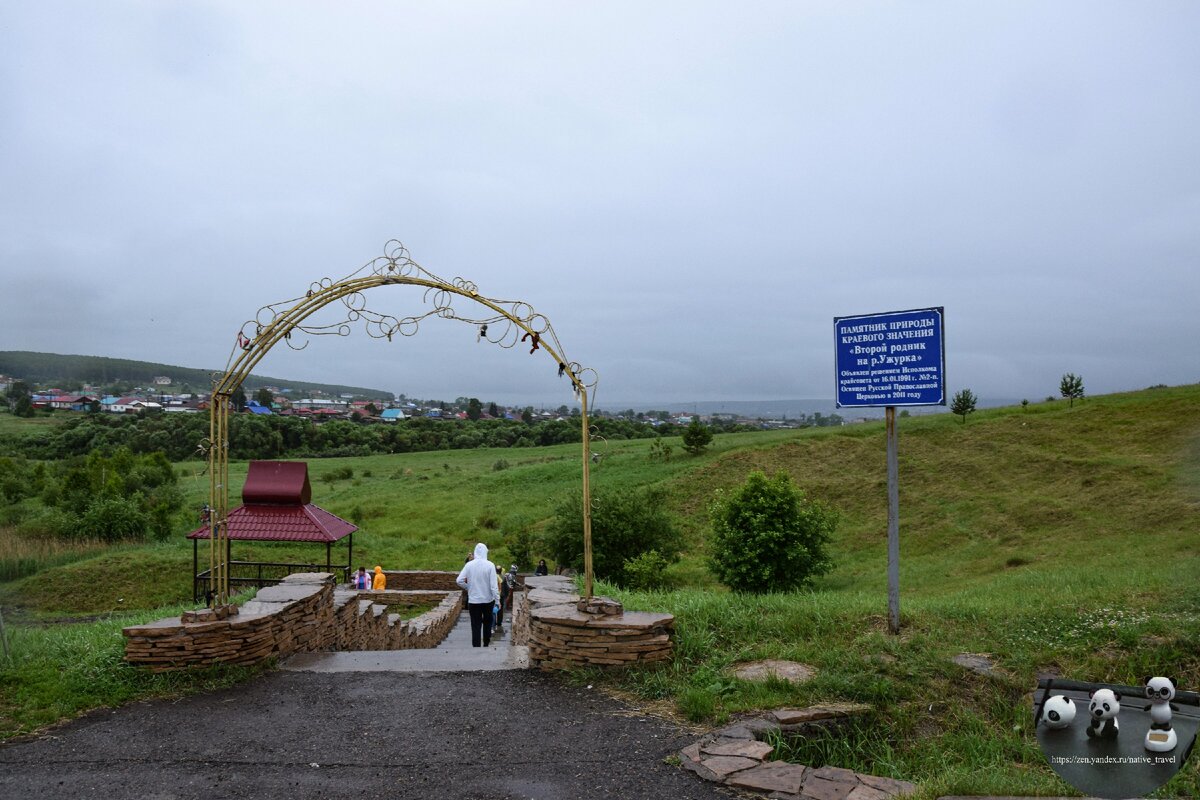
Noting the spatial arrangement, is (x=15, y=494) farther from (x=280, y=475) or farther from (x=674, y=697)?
(x=674, y=697)

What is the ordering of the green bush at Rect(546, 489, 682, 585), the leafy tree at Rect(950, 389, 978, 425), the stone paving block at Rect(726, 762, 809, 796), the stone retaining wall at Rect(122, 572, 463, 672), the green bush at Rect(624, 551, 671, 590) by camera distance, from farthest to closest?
the leafy tree at Rect(950, 389, 978, 425)
the green bush at Rect(546, 489, 682, 585)
the green bush at Rect(624, 551, 671, 590)
the stone retaining wall at Rect(122, 572, 463, 672)
the stone paving block at Rect(726, 762, 809, 796)

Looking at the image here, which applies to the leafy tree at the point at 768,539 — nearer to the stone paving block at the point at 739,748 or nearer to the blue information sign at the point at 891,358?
the blue information sign at the point at 891,358

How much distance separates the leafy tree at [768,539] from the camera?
16625mm

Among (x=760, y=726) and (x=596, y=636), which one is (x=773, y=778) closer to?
(x=760, y=726)

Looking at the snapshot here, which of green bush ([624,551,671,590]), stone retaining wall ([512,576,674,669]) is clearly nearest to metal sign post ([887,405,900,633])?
stone retaining wall ([512,576,674,669])

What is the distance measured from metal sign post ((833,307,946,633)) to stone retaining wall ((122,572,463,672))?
19.2 ft

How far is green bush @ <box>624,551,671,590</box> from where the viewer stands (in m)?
15.0

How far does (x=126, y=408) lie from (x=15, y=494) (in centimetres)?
2355

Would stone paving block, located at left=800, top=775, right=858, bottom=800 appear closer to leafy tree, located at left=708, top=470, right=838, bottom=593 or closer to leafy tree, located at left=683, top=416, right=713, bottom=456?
leafy tree, located at left=708, top=470, right=838, bottom=593

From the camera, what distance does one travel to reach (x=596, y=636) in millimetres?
6922

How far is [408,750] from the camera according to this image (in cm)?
525

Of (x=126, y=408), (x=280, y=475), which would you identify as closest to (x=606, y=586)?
(x=280, y=475)

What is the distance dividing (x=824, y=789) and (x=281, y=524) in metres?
12.1

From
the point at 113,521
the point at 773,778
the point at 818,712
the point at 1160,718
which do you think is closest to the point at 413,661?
the point at 818,712
